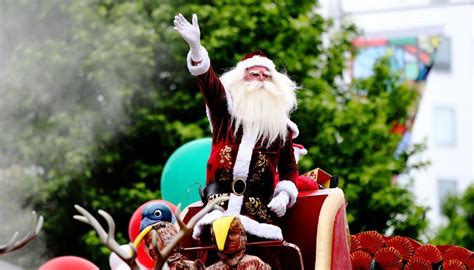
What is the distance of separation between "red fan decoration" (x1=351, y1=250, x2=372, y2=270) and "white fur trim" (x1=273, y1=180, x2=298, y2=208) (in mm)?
1129

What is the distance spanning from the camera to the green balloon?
9.04 meters

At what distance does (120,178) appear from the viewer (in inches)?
567

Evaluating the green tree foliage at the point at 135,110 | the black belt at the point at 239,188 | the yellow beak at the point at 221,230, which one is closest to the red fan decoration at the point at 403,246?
the black belt at the point at 239,188

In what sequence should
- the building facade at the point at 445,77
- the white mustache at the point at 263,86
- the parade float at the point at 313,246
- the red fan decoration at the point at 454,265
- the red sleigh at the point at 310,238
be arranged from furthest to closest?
the building facade at the point at 445,77 < the red fan decoration at the point at 454,265 < the white mustache at the point at 263,86 < the red sleigh at the point at 310,238 < the parade float at the point at 313,246

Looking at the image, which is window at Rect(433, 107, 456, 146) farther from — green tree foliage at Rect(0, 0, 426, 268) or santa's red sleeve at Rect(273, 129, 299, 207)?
santa's red sleeve at Rect(273, 129, 299, 207)

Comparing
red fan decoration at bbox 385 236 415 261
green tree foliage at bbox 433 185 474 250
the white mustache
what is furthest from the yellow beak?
green tree foliage at bbox 433 185 474 250

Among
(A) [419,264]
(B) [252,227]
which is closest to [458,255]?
(A) [419,264]

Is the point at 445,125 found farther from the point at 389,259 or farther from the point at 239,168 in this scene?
the point at 239,168

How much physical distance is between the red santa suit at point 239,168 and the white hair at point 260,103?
0.12ft

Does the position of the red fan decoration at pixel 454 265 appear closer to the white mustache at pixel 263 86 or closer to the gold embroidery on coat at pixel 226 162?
the white mustache at pixel 263 86

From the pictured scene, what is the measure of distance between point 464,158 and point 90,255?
25415 millimetres

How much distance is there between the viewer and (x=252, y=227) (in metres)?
5.84

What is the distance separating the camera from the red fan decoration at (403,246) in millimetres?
7191

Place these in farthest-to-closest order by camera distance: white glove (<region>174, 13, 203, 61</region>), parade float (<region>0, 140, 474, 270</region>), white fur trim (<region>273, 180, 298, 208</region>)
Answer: white fur trim (<region>273, 180, 298, 208</region>) → white glove (<region>174, 13, 203, 61</region>) → parade float (<region>0, 140, 474, 270</region>)
